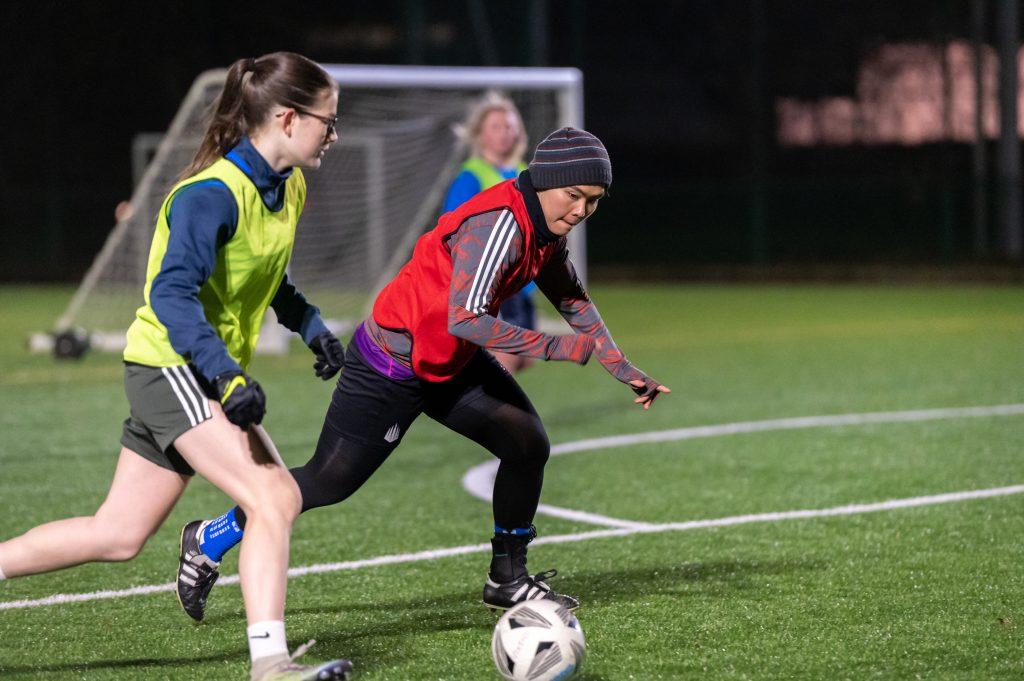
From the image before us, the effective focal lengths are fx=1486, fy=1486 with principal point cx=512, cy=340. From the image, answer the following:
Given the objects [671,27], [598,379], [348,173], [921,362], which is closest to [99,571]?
[598,379]

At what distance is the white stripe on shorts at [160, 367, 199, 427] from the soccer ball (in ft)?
3.55

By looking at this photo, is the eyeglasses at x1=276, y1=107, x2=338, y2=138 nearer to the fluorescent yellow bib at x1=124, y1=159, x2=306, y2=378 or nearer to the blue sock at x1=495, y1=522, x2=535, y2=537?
the fluorescent yellow bib at x1=124, y1=159, x2=306, y2=378

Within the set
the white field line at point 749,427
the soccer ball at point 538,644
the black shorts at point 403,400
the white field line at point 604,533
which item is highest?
the black shorts at point 403,400

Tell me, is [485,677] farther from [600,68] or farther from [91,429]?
Answer: [600,68]

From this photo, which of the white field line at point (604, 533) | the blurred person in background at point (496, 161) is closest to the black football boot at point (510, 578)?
the white field line at point (604, 533)

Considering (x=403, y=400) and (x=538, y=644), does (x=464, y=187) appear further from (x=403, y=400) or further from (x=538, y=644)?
(x=538, y=644)

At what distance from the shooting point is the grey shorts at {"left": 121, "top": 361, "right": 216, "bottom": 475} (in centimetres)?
409

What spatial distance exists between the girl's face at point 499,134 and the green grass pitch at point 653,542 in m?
1.80

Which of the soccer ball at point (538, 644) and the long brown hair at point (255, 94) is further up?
the long brown hair at point (255, 94)

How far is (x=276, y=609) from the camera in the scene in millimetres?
3908

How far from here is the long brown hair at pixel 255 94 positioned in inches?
165

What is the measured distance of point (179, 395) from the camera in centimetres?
410

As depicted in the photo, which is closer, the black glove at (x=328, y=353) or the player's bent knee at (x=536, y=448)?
the black glove at (x=328, y=353)

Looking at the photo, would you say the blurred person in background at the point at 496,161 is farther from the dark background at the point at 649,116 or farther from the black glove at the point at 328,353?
the dark background at the point at 649,116
